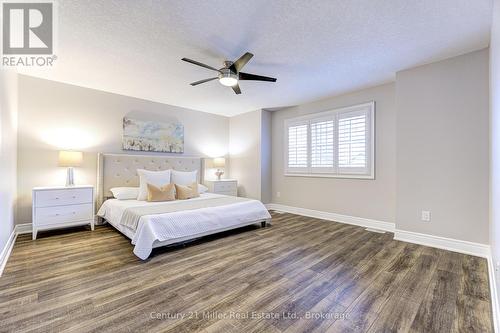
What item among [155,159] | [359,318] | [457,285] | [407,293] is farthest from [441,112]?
[155,159]

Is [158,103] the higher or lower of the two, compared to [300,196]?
higher

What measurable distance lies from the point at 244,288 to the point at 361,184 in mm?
3017

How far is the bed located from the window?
166cm

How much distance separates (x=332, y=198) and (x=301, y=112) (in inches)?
77.4

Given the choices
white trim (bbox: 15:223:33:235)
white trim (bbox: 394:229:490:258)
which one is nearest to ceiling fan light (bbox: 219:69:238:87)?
white trim (bbox: 394:229:490:258)

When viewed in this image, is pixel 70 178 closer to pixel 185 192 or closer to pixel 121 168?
pixel 121 168

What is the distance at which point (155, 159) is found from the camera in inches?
178

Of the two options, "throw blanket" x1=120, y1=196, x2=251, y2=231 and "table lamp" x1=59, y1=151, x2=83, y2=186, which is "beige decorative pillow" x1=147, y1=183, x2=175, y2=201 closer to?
"throw blanket" x1=120, y1=196, x2=251, y2=231

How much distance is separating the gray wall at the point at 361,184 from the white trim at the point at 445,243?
0.53 m

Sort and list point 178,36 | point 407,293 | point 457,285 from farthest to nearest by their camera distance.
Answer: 1. point 178,36
2. point 457,285
3. point 407,293

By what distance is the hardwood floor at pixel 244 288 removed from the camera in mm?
1491

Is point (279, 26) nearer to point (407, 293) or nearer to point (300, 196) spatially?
point (407, 293)

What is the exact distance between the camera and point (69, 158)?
135 inches

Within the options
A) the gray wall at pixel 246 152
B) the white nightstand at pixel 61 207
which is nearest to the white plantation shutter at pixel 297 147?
the gray wall at pixel 246 152
